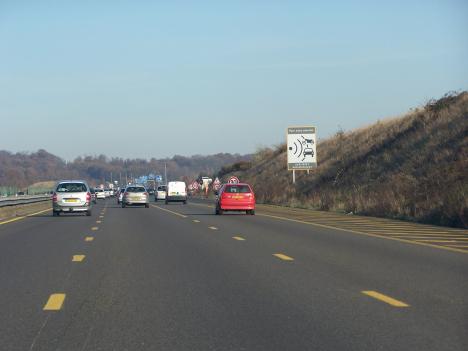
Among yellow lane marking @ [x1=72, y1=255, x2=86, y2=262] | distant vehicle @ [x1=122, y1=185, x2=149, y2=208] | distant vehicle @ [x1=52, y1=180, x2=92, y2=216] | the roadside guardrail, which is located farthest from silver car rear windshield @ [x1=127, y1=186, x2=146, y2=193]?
yellow lane marking @ [x1=72, y1=255, x2=86, y2=262]

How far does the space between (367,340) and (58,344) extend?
2.96m

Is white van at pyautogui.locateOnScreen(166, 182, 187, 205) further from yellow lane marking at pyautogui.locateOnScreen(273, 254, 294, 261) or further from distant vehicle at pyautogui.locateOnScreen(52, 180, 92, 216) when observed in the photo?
yellow lane marking at pyautogui.locateOnScreen(273, 254, 294, 261)

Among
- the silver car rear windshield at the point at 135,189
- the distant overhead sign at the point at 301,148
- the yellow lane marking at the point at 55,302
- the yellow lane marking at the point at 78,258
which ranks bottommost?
the yellow lane marking at the point at 55,302

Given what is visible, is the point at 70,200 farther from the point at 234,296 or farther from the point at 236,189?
the point at 234,296

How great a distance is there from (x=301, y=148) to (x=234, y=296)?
49.8 m

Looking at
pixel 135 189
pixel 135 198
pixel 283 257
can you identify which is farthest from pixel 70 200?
pixel 283 257

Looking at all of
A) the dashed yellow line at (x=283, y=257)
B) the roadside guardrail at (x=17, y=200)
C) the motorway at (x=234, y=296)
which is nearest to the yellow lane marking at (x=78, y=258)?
the motorway at (x=234, y=296)

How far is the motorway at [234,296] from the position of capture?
815 cm

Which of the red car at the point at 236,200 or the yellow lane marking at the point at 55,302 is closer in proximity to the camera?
the yellow lane marking at the point at 55,302

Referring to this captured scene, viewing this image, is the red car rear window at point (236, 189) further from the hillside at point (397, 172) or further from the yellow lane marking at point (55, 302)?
the yellow lane marking at point (55, 302)

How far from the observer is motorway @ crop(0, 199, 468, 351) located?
26.7ft

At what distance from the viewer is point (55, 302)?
34.4 feet

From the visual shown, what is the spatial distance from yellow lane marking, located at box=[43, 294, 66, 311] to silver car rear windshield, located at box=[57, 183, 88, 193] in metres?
28.1

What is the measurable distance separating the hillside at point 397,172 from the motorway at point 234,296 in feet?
42.0
